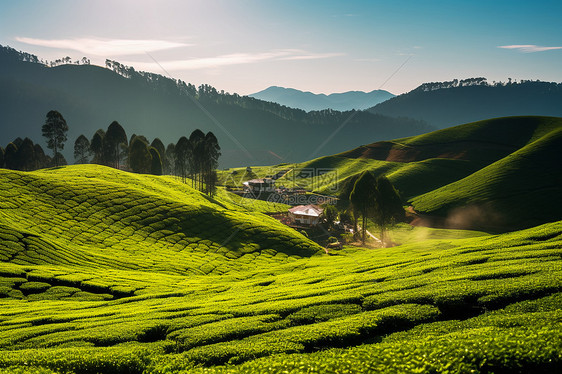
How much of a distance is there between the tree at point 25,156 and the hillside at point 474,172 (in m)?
122

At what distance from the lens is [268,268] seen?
52531 mm

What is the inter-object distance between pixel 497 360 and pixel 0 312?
129 feet

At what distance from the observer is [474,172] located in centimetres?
14200

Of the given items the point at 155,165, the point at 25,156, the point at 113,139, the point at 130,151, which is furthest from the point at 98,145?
the point at 25,156

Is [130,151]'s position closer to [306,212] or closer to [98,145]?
[98,145]

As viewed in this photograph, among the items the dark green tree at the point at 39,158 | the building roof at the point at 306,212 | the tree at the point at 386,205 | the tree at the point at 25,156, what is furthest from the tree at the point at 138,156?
the tree at the point at 386,205

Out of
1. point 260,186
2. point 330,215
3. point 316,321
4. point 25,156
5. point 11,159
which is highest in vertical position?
point 25,156

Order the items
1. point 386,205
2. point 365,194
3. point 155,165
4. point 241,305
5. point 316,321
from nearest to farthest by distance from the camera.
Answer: point 316,321 < point 241,305 < point 386,205 < point 365,194 < point 155,165

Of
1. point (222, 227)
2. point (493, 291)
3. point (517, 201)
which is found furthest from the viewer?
point (517, 201)

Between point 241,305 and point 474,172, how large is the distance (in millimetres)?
150597

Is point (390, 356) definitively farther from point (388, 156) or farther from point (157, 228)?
point (388, 156)

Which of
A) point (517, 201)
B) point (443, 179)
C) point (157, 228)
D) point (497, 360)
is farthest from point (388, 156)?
point (497, 360)

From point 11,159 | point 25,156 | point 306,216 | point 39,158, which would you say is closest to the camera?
point 306,216

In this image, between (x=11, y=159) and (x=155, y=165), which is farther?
(x=155, y=165)
